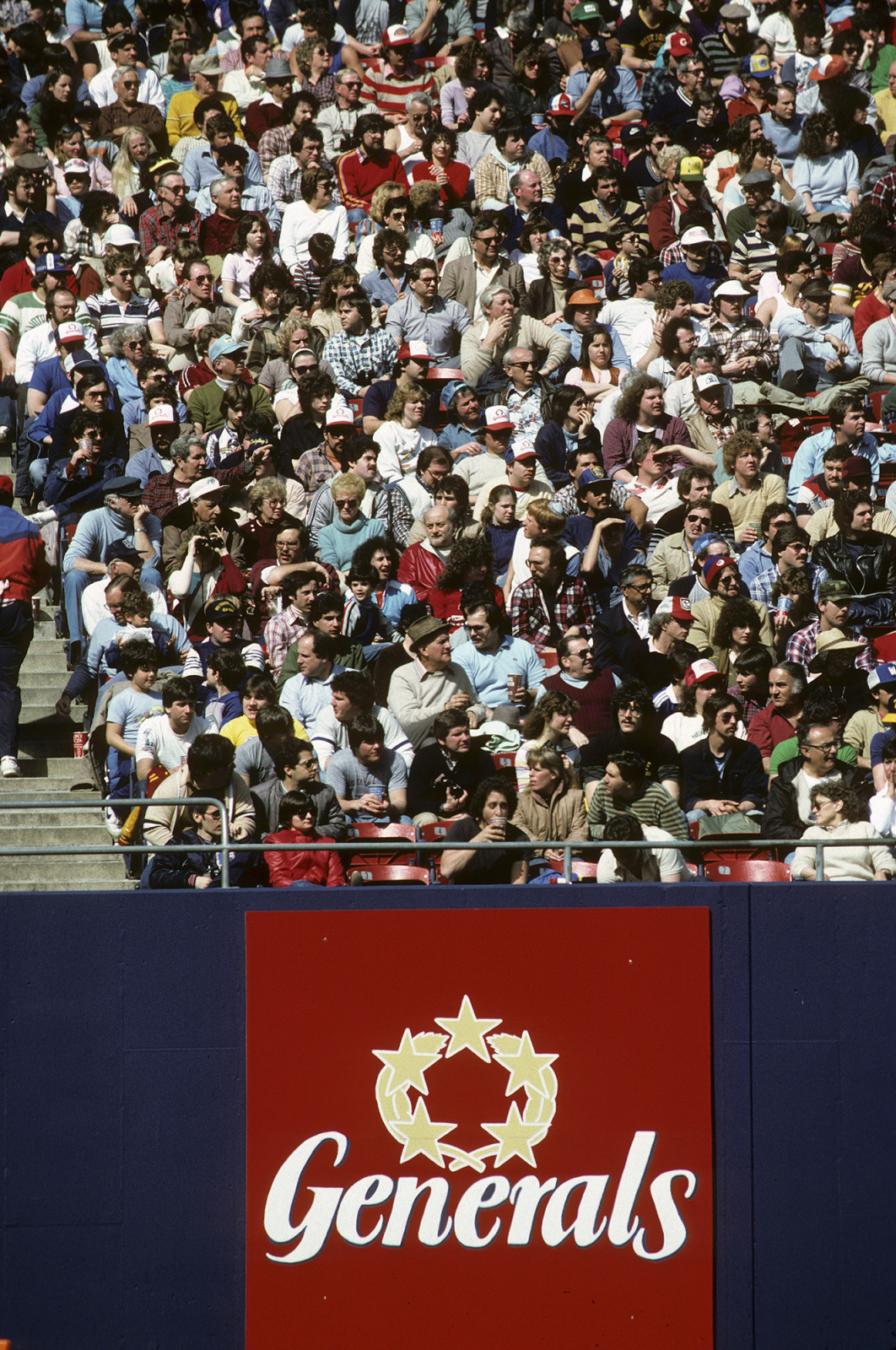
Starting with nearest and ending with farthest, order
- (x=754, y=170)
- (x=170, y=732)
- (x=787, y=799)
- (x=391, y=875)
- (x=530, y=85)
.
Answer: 1. (x=391, y=875)
2. (x=787, y=799)
3. (x=170, y=732)
4. (x=754, y=170)
5. (x=530, y=85)

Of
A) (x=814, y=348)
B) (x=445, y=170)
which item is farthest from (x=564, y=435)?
(x=445, y=170)

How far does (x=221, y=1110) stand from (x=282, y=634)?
3693 mm

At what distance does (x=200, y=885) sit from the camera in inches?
308

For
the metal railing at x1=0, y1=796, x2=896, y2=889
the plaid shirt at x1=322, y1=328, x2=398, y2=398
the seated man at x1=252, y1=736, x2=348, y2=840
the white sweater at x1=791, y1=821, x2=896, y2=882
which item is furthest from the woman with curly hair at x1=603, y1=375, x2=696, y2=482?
the metal railing at x1=0, y1=796, x2=896, y2=889

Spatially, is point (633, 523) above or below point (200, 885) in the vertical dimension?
above

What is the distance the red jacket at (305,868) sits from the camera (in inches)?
312

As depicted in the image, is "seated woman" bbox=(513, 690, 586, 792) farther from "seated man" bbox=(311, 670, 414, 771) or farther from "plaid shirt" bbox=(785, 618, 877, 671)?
"plaid shirt" bbox=(785, 618, 877, 671)

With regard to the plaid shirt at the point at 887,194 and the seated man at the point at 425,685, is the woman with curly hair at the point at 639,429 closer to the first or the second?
the seated man at the point at 425,685

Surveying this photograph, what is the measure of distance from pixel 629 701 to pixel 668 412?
4430 mm

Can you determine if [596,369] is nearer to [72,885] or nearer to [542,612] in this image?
[542,612]

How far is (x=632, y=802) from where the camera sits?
8523mm

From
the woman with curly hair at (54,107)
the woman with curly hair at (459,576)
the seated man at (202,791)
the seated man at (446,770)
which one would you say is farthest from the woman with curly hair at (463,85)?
the seated man at (202,791)

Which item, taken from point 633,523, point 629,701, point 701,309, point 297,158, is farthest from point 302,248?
point 629,701

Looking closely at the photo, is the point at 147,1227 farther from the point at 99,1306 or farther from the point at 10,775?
the point at 10,775
